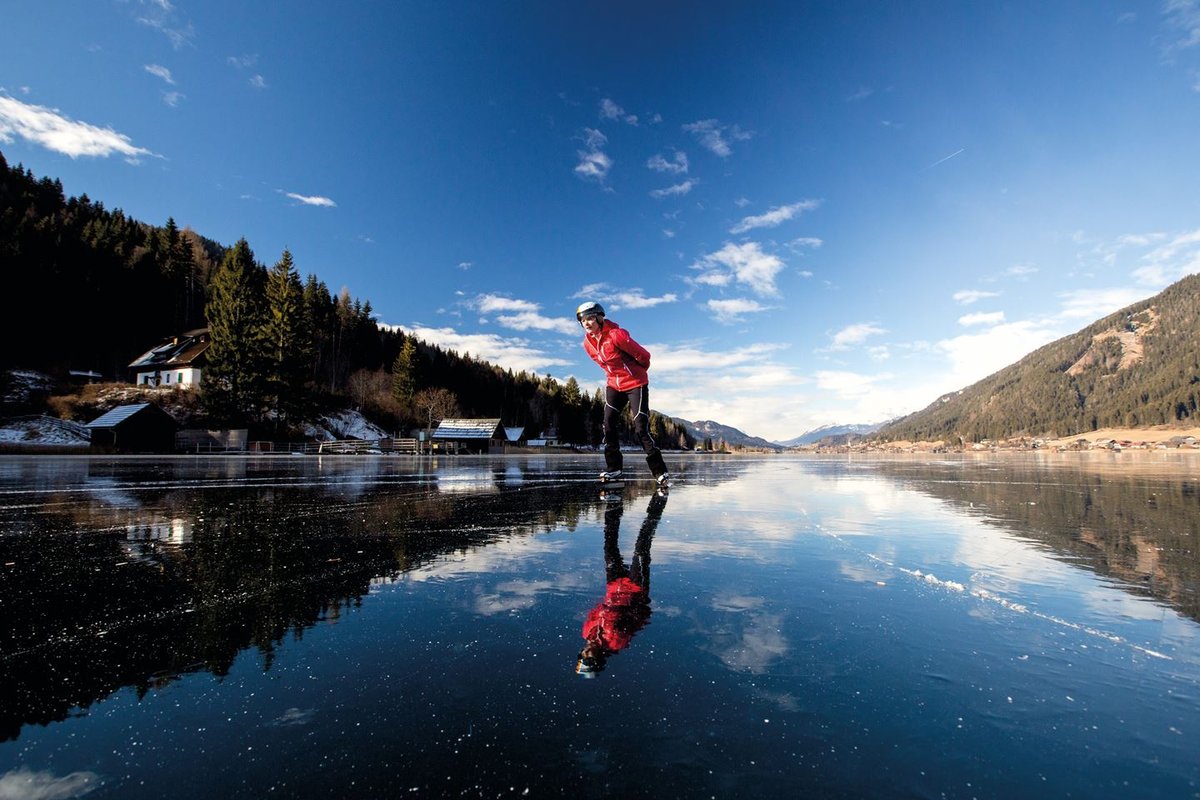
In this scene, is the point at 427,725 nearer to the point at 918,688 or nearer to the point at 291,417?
the point at 918,688

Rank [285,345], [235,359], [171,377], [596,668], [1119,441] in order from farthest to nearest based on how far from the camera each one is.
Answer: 1. [1119,441]
2. [171,377]
3. [285,345]
4. [235,359]
5. [596,668]

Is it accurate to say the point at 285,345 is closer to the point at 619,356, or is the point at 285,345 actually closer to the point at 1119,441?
the point at 619,356

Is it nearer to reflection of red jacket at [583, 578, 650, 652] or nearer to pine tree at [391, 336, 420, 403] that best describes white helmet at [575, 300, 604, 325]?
reflection of red jacket at [583, 578, 650, 652]

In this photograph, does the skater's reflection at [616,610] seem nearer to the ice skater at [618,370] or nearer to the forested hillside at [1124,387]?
the ice skater at [618,370]

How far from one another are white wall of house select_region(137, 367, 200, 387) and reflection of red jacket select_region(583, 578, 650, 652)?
2594 inches

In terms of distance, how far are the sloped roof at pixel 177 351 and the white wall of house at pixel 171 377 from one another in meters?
0.81

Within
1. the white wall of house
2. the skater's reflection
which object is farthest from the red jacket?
the white wall of house

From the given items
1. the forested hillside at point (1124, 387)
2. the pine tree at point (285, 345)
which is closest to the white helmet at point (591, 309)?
the pine tree at point (285, 345)

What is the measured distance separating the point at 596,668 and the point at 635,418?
18.4 ft

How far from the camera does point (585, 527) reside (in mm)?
4953

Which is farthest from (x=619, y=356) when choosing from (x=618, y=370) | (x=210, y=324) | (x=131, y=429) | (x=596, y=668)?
(x=210, y=324)

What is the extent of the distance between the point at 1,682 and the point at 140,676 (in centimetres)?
42

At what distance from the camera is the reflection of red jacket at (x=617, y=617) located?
216 centimetres

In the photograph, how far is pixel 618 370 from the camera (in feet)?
23.6
